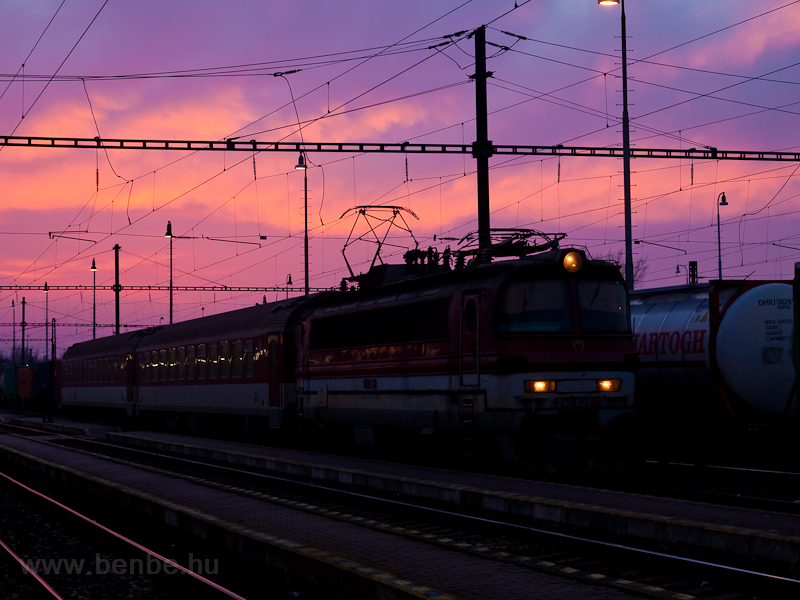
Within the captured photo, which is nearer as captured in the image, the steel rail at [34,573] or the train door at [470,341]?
the steel rail at [34,573]

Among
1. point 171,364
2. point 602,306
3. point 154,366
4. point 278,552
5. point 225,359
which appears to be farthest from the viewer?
point 154,366

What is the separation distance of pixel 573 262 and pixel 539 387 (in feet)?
7.48

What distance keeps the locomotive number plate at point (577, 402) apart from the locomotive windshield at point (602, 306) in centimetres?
119

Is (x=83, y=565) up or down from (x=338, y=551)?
down

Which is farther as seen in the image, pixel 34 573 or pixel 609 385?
pixel 609 385

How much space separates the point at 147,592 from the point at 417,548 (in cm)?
278

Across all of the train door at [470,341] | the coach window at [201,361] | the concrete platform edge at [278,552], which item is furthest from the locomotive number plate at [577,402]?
the coach window at [201,361]

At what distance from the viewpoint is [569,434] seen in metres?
14.9

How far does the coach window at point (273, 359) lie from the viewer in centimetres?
2502

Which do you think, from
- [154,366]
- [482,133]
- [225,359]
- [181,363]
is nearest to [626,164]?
[482,133]

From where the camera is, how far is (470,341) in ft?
51.6

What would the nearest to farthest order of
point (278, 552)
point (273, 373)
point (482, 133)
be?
1. point (278, 552)
2. point (482, 133)
3. point (273, 373)

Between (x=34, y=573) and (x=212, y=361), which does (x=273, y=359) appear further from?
(x=34, y=573)

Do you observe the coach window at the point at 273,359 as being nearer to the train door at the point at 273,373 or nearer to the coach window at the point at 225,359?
the train door at the point at 273,373
